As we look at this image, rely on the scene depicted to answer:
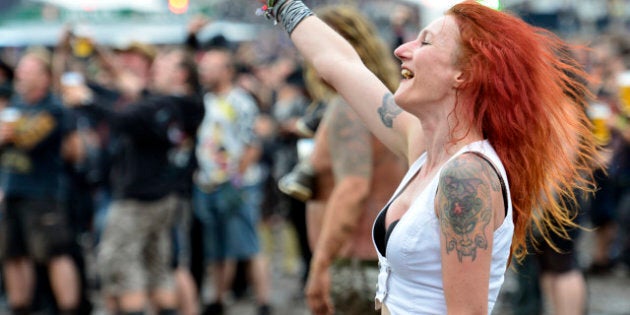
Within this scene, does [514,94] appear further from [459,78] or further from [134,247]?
[134,247]

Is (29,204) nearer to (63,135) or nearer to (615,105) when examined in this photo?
(63,135)

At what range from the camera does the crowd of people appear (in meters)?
2.12

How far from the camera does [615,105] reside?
8.68 m

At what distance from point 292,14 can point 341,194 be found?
1.11m

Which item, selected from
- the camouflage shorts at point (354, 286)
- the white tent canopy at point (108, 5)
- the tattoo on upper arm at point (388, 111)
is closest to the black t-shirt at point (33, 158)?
the camouflage shorts at point (354, 286)

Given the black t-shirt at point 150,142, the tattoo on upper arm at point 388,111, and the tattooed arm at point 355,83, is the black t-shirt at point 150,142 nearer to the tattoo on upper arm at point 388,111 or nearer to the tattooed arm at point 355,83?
the tattooed arm at point 355,83

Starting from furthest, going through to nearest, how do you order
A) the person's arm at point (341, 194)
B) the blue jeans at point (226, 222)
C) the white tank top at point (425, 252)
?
the blue jeans at point (226, 222) → the person's arm at point (341, 194) → the white tank top at point (425, 252)

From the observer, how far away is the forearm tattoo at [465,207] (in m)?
1.98

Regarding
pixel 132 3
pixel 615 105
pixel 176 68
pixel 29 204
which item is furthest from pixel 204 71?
pixel 132 3

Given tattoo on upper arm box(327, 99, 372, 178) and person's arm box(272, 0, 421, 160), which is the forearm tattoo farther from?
tattoo on upper arm box(327, 99, 372, 178)

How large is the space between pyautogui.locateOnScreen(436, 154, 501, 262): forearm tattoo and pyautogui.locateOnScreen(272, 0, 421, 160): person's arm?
0.59 metres

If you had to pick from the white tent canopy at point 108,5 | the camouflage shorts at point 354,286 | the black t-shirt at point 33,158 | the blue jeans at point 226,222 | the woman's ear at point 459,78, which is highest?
the white tent canopy at point 108,5

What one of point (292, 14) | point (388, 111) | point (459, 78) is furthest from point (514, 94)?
point (292, 14)

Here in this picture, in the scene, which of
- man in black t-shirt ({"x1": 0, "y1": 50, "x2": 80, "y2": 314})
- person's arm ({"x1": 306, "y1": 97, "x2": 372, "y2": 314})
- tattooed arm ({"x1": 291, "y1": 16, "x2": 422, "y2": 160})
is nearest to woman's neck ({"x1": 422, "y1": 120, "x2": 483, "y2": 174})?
tattooed arm ({"x1": 291, "y1": 16, "x2": 422, "y2": 160})
